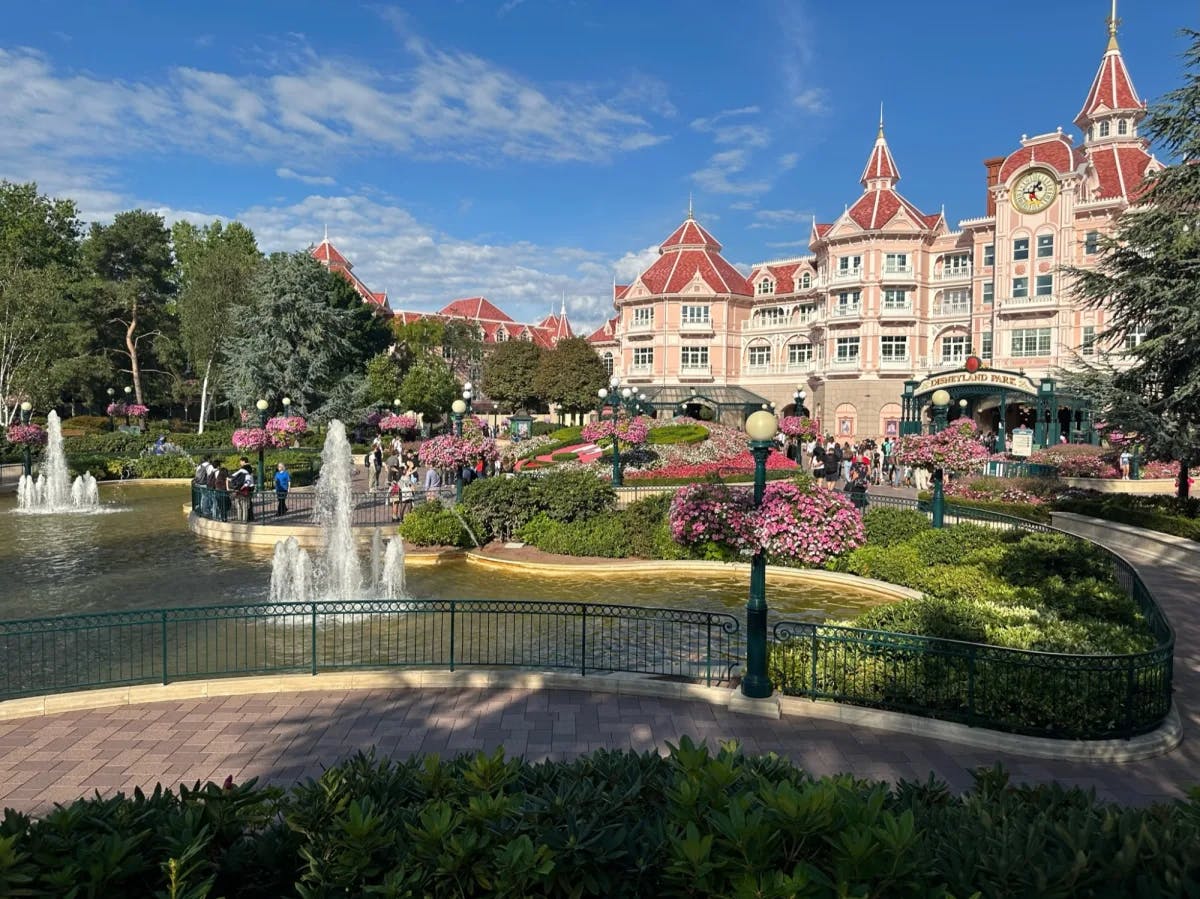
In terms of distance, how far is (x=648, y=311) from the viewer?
197ft

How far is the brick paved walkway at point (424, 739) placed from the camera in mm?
7109

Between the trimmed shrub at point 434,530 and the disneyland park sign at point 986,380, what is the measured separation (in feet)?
93.3

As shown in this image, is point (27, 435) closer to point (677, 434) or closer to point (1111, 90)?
point (677, 434)

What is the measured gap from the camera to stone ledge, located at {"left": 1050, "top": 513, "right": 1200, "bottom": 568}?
1672cm

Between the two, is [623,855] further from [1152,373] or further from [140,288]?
[140,288]

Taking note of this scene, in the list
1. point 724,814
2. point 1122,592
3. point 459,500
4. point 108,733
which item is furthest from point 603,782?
point 459,500

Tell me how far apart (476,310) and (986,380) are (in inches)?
2743

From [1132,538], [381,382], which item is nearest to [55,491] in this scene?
[381,382]

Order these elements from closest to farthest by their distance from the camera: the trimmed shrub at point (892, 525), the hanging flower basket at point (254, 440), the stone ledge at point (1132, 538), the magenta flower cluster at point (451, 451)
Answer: the stone ledge at point (1132, 538), the trimmed shrub at point (892, 525), the magenta flower cluster at point (451, 451), the hanging flower basket at point (254, 440)

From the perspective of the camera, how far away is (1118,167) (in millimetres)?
43406

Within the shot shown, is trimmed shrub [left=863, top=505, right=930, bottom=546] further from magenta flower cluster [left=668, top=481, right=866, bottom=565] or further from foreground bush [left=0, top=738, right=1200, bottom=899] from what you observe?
foreground bush [left=0, top=738, right=1200, bottom=899]

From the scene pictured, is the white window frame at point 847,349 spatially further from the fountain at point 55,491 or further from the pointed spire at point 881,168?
the fountain at point 55,491

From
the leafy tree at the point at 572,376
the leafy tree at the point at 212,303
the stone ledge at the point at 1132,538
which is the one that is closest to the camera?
the stone ledge at the point at 1132,538

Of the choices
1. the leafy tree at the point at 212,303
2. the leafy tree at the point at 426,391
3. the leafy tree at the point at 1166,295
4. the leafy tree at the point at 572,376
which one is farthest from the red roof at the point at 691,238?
the leafy tree at the point at 1166,295
